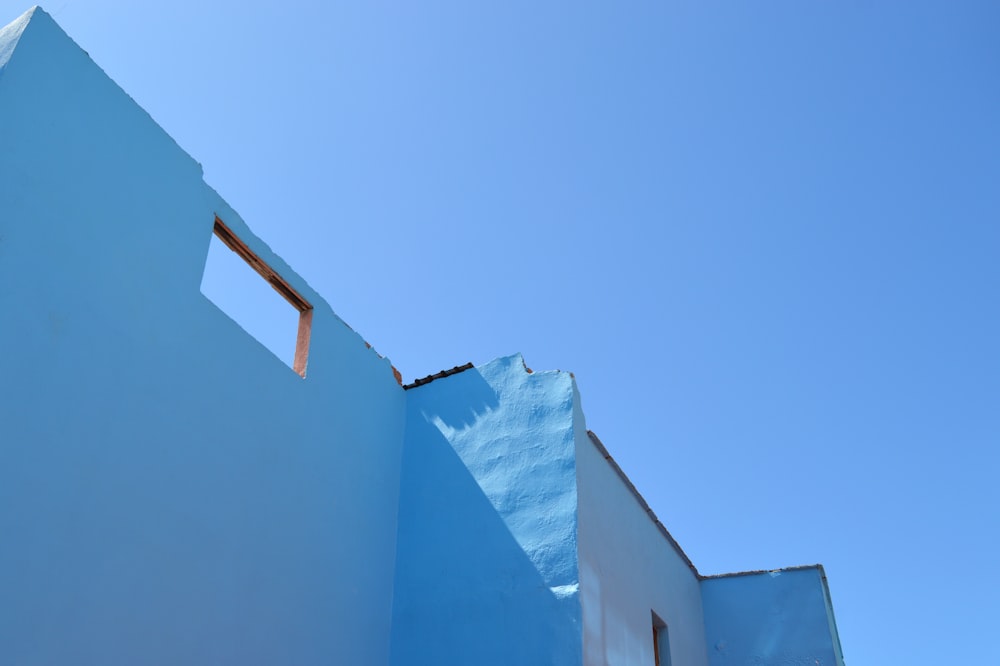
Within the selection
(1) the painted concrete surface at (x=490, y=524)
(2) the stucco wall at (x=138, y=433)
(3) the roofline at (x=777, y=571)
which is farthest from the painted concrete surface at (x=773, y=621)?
(2) the stucco wall at (x=138, y=433)

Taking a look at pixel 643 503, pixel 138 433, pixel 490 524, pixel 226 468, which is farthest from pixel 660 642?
pixel 138 433

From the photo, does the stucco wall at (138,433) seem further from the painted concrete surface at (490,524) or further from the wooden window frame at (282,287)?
the painted concrete surface at (490,524)

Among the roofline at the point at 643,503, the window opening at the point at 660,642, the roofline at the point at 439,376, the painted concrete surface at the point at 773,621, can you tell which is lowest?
the window opening at the point at 660,642

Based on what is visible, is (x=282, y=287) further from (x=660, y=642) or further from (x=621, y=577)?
(x=660, y=642)

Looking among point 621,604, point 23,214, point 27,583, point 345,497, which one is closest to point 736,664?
point 621,604

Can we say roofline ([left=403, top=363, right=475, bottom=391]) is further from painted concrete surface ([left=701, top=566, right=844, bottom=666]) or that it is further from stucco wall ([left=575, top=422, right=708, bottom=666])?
painted concrete surface ([left=701, top=566, right=844, bottom=666])

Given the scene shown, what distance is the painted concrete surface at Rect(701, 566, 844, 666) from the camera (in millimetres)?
12516

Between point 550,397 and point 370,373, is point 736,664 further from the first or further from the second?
point 370,373

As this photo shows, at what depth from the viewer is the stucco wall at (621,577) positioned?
8.68m

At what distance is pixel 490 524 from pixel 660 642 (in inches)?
143

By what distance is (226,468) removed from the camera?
7414 millimetres

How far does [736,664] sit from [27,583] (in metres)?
10.5

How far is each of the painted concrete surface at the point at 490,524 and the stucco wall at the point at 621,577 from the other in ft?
0.80

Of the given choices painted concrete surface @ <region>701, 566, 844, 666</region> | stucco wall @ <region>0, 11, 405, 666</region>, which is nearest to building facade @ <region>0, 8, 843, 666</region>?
stucco wall @ <region>0, 11, 405, 666</region>
